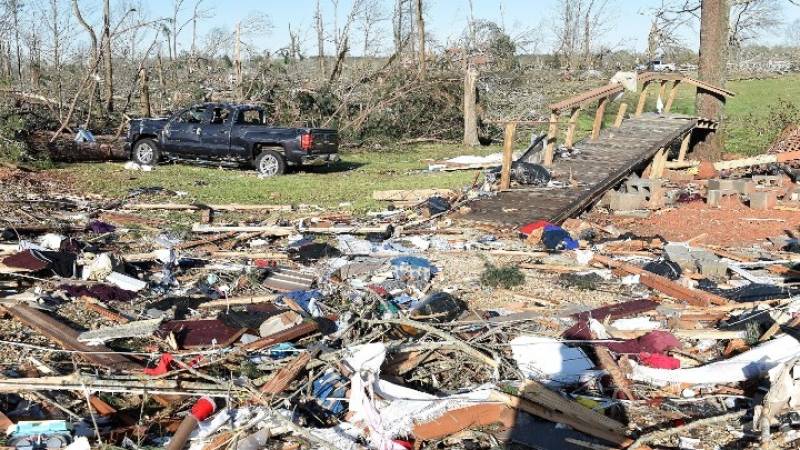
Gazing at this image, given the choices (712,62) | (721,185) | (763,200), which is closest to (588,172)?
(721,185)

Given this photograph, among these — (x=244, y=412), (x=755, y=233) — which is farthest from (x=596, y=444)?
(x=755, y=233)

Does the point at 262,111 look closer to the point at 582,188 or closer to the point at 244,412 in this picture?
the point at 582,188

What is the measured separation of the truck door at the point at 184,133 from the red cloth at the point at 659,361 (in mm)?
14719

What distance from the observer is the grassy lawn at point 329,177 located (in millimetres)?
15344

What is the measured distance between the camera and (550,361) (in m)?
6.40

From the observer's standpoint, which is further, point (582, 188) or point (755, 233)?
point (582, 188)

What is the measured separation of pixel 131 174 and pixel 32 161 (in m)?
2.49

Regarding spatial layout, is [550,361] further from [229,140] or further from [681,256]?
[229,140]

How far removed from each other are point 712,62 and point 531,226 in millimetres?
11779

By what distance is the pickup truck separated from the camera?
1869cm

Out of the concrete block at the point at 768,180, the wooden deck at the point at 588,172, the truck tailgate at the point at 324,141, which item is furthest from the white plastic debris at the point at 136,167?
the concrete block at the point at 768,180

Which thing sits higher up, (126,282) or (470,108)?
(470,108)

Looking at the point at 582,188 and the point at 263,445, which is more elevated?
the point at 582,188

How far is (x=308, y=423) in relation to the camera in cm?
545
